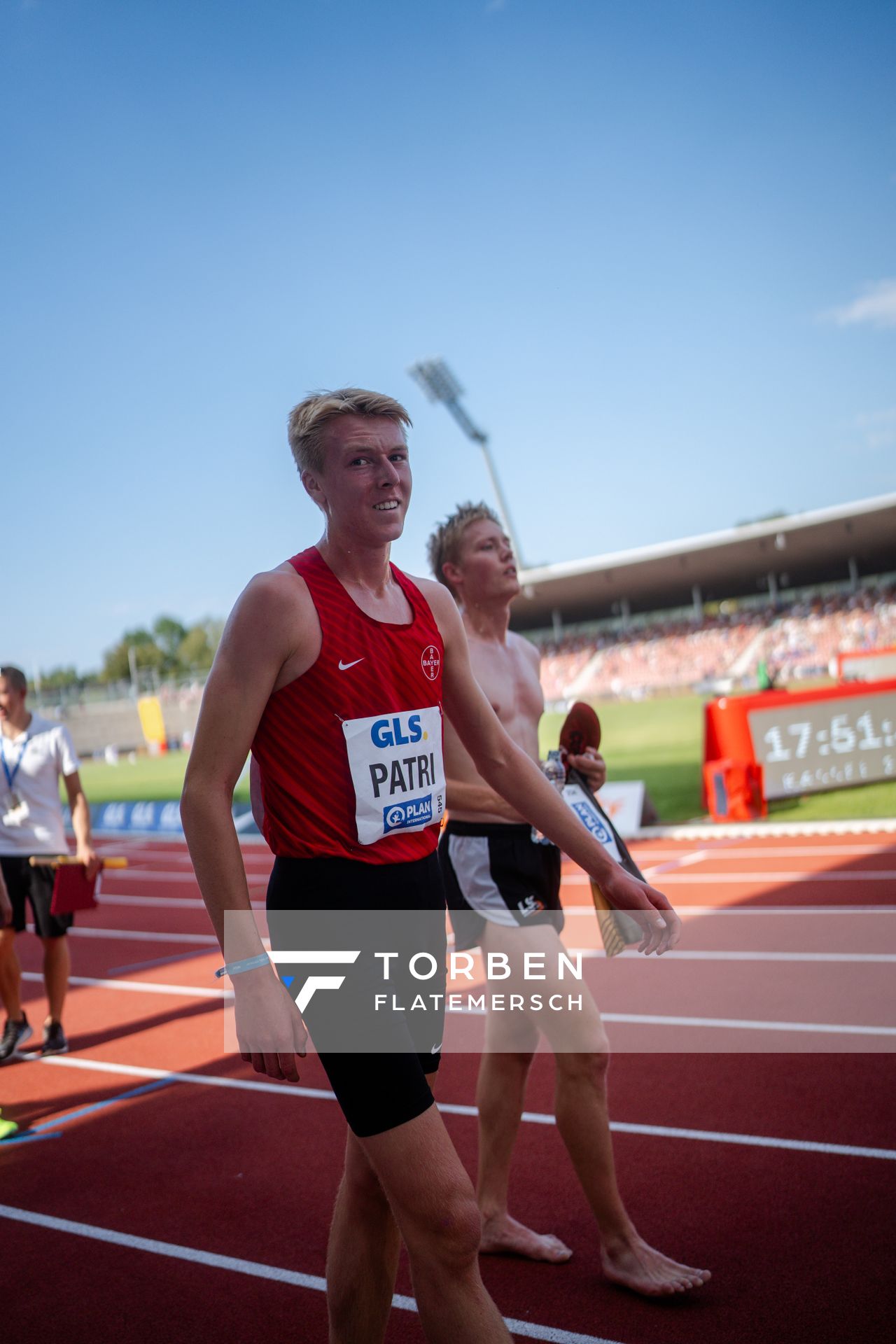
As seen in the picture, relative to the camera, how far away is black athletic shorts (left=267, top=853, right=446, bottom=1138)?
6.31 ft

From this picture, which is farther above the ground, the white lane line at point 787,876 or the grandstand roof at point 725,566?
the grandstand roof at point 725,566

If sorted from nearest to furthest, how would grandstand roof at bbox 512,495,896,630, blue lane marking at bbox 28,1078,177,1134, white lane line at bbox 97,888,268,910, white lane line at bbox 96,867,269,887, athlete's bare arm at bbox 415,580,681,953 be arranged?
athlete's bare arm at bbox 415,580,681,953 → blue lane marking at bbox 28,1078,177,1134 → white lane line at bbox 97,888,268,910 → white lane line at bbox 96,867,269,887 → grandstand roof at bbox 512,495,896,630

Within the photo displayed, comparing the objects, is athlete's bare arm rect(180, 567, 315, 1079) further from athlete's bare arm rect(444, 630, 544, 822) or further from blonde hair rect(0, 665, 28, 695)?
blonde hair rect(0, 665, 28, 695)

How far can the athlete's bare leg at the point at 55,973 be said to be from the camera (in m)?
6.12

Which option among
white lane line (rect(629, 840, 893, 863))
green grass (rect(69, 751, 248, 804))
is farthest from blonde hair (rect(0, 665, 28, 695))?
green grass (rect(69, 751, 248, 804))

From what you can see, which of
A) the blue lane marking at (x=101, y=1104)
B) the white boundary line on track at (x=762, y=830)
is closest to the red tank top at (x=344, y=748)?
the blue lane marking at (x=101, y=1104)

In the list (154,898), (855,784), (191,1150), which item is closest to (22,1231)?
(191,1150)

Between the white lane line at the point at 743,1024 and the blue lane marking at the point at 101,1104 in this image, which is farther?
the white lane line at the point at 743,1024

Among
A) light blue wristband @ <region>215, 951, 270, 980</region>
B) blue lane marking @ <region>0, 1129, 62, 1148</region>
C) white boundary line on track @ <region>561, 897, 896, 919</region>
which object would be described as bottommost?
white boundary line on track @ <region>561, 897, 896, 919</region>

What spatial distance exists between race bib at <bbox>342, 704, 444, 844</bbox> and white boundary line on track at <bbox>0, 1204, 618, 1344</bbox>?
146 cm

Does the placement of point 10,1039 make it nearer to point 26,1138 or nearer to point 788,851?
point 26,1138

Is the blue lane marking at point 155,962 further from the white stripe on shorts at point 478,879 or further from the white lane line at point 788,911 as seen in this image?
the white stripe on shorts at point 478,879

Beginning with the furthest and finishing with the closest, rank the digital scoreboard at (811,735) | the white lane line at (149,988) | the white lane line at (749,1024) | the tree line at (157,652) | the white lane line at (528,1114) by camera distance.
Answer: the tree line at (157,652), the digital scoreboard at (811,735), the white lane line at (149,988), the white lane line at (749,1024), the white lane line at (528,1114)

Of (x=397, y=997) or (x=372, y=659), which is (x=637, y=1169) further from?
(x=372, y=659)
